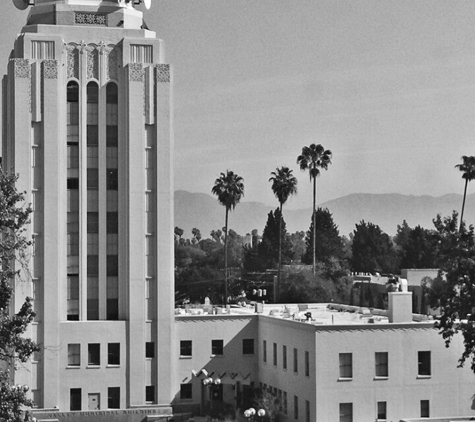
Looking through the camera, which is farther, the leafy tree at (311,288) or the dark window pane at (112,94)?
the leafy tree at (311,288)

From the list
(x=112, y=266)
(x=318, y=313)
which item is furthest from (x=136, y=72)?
(x=318, y=313)

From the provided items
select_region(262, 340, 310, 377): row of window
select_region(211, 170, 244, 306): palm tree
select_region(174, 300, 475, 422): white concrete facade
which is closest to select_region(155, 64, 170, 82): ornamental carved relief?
select_region(262, 340, 310, 377): row of window

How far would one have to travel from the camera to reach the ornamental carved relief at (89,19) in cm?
6550

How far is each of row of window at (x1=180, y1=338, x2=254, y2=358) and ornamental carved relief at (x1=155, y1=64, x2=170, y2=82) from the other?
16265 mm

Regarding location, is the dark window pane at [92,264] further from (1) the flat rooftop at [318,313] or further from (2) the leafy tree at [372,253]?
(2) the leafy tree at [372,253]

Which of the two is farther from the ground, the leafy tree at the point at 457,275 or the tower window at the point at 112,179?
the tower window at the point at 112,179

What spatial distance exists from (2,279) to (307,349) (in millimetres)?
20658

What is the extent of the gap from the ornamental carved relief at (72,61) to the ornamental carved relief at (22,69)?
2.54 m

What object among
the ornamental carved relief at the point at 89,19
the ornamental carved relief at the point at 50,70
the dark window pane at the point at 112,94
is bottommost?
the dark window pane at the point at 112,94

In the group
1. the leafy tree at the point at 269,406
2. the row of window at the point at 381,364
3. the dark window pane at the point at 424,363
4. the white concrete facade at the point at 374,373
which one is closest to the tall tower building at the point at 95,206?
the leafy tree at the point at 269,406

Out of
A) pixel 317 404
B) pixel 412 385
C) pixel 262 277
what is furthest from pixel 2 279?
pixel 262 277

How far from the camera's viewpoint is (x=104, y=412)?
62188 millimetres

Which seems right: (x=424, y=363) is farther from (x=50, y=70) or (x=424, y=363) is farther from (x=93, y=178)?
(x=50, y=70)

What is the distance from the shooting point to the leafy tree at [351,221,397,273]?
506ft
